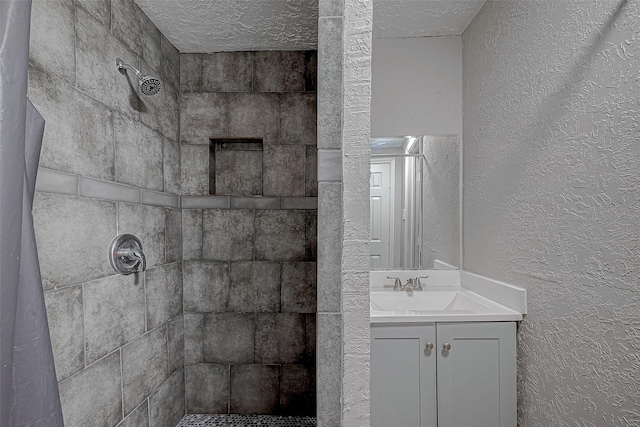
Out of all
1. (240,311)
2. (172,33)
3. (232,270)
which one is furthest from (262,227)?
(172,33)

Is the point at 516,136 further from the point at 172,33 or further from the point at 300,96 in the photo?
the point at 172,33

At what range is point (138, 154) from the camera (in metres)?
1.62

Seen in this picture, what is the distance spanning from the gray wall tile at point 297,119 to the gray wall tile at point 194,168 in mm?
491

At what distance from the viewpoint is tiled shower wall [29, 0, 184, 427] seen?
1.10m

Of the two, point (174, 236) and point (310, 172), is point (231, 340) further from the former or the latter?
point (310, 172)

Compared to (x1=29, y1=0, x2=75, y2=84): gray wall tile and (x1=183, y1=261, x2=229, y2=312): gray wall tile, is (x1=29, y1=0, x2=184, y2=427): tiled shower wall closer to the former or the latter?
(x1=29, y1=0, x2=75, y2=84): gray wall tile

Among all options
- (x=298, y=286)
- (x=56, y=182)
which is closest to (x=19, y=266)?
(x=56, y=182)

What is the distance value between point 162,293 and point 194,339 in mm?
437

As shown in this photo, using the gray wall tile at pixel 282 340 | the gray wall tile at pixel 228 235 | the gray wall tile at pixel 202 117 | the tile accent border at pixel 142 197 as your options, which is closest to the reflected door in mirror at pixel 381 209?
the tile accent border at pixel 142 197

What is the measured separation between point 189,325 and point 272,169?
109 centimetres

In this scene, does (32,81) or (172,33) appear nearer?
(32,81)

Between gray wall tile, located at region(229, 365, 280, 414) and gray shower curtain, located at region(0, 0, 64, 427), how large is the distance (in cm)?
138

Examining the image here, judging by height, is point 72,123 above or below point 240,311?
above

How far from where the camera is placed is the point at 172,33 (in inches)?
74.8
